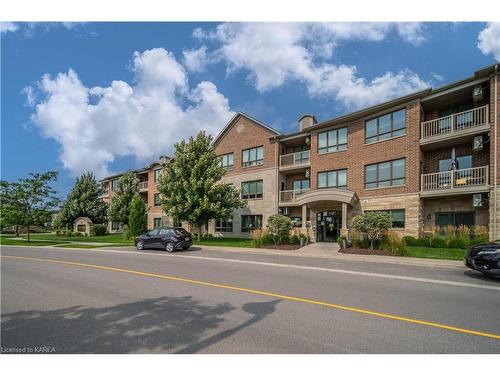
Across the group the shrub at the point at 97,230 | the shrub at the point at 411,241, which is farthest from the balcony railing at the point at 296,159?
the shrub at the point at 97,230

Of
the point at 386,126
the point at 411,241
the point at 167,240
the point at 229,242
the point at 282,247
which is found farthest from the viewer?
the point at 229,242

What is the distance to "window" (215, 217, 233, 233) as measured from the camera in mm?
29422

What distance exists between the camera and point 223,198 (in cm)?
2439

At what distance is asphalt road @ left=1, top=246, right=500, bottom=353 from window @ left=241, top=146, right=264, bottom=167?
19663 mm

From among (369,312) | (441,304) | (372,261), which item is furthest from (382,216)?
(369,312)

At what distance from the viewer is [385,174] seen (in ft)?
67.1

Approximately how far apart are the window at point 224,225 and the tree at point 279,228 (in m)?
9.82

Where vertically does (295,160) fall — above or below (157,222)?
above

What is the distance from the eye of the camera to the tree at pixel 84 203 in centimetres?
4275

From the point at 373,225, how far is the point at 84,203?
42414mm

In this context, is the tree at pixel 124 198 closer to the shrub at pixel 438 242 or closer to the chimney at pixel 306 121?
the chimney at pixel 306 121

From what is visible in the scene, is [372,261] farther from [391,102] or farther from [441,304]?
[391,102]

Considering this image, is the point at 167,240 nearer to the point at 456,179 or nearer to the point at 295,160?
the point at 295,160

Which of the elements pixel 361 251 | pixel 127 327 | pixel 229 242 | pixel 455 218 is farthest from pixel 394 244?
pixel 127 327
